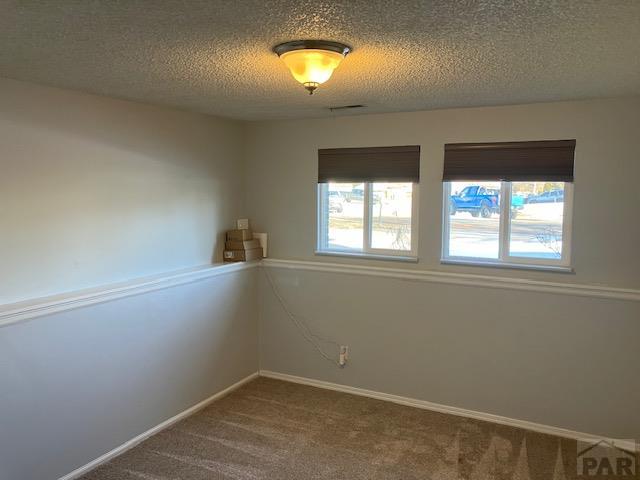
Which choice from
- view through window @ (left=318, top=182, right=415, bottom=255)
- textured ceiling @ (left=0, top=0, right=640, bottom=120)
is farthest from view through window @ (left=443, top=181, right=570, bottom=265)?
textured ceiling @ (left=0, top=0, right=640, bottom=120)

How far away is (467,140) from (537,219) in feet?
2.50

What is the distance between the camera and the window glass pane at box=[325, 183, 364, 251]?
4.34 m

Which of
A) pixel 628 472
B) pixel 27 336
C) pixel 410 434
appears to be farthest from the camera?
pixel 410 434

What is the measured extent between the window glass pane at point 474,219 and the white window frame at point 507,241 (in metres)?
0.03

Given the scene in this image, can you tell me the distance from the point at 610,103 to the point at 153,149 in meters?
3.13

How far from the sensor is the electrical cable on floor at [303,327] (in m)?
A: 4.43

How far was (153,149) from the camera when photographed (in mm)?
3699

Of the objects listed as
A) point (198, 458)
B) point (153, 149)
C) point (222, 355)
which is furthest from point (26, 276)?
point (222, 355)

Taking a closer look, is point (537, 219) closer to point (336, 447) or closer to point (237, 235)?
point (336, 447)

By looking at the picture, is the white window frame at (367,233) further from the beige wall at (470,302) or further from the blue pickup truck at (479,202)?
the blue pickup truck at (479,202)

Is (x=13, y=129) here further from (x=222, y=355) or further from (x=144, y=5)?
(x=222, y=355)

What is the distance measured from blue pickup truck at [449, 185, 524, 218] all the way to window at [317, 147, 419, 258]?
33 cm

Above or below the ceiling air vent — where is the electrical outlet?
below

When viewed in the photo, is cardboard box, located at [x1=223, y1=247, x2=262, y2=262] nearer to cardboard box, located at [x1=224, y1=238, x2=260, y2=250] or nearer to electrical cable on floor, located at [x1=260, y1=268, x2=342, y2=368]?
cardboard box, located at [x1=224, y1=238, x2=260, y2=250]
